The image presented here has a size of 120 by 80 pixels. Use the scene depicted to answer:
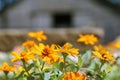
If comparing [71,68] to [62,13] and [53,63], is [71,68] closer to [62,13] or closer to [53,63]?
[53,63]

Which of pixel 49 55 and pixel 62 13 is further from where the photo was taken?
pixel 62 13

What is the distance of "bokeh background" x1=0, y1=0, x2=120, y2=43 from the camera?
977 inches

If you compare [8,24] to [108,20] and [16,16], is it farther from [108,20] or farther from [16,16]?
[108,20]

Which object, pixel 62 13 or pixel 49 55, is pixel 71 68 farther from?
pixel 62 13

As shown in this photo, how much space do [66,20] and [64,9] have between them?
85 cm

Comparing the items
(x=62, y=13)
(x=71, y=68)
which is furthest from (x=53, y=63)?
(x=62, y=13)

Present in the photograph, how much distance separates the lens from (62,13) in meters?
25.5

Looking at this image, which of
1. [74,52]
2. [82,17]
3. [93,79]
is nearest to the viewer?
[74,52]

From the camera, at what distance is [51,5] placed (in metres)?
25.3

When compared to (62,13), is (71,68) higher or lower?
lower

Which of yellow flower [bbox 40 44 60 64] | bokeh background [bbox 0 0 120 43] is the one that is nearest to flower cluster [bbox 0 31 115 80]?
yellow flower [bbox 40 44 60 64]

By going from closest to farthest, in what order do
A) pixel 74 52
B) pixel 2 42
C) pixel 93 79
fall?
pixel 74 52
pixel 93 79
pixel 2 42

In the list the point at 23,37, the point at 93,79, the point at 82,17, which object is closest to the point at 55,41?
the point at 23,37

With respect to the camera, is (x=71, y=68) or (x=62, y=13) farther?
(x=62, y=13)
